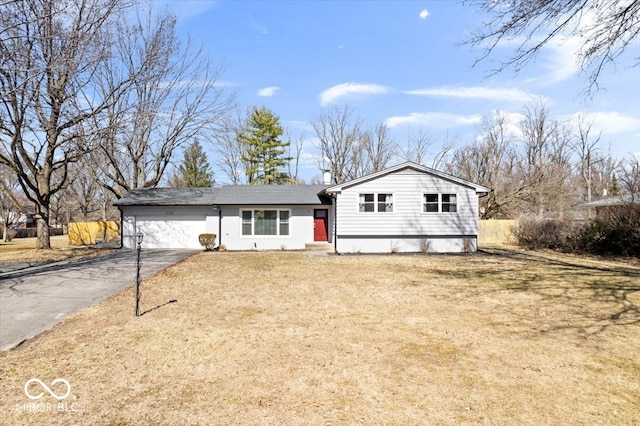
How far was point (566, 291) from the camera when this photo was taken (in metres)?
8.25

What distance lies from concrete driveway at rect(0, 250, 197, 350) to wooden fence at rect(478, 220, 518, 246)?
20.1 metres

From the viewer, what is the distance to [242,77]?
19.9m

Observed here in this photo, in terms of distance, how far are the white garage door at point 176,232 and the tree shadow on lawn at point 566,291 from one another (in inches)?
557

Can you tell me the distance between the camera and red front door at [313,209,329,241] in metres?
21.3

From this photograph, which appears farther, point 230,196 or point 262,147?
point 262,147

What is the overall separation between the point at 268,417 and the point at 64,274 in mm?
10682

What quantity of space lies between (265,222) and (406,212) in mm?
7684

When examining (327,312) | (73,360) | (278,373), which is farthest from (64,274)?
(278,373)

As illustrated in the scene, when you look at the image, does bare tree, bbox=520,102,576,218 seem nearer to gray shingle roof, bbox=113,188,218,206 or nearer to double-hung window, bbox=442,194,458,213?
double-hung window, bbox=442,194,458,213

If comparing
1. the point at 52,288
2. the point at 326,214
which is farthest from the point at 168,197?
the point at 52,288

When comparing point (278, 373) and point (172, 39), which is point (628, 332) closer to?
point (278, 373)

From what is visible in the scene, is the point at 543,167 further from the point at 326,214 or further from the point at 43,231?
the point at 43,231

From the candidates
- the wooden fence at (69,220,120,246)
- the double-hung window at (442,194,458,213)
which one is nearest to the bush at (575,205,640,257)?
the double-hung window at (442,194,458,213)

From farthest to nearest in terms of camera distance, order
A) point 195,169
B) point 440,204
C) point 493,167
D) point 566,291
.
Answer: point 195,169
point 493,167
point 440,204
point 566,291
